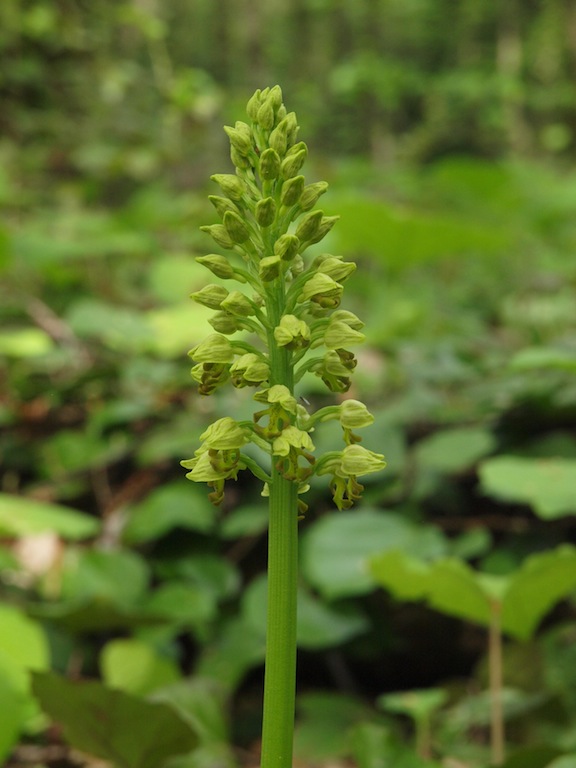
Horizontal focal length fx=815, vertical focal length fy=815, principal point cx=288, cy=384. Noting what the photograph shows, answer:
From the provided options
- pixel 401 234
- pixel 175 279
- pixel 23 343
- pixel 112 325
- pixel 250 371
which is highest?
pixel 401 234

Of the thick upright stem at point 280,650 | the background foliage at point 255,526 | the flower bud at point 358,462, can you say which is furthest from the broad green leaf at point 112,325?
the thick upright stem at point 280,650

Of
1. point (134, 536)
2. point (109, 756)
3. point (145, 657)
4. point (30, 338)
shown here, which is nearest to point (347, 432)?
point (109, 756)

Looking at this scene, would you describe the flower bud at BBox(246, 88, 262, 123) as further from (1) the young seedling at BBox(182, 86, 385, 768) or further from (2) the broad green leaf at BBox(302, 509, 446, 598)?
(2) the broad green leaf at BBox(302, 509, 446, 598)

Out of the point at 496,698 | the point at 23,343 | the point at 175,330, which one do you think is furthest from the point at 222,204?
the point at 175,330

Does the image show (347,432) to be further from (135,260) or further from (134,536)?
(135,260)

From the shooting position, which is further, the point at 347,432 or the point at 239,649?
the point at 239,649

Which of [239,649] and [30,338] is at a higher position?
[30,338]

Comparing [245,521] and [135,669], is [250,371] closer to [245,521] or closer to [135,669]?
[135,669]
